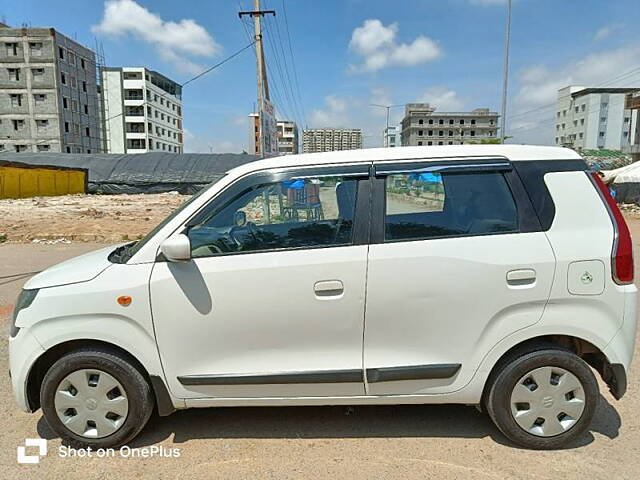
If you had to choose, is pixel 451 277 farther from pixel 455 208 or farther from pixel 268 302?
pixel 268 302

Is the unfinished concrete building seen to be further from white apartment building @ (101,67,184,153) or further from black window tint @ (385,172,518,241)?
black window tint @ (385,172,518,241)

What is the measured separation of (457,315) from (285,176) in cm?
135

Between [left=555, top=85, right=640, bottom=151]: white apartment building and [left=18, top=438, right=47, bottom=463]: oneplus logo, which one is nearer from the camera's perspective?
[left=18, top=438, right=47, bottom=463]: oneplus logo

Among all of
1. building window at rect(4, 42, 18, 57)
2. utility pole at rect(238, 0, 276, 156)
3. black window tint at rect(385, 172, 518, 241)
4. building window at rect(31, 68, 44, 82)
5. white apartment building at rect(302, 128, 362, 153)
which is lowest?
black window tint at rect(385, 172, 518, 241)

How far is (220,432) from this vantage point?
8.74 ft

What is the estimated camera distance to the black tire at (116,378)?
94.5 inches

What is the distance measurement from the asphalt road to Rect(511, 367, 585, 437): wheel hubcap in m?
0.17

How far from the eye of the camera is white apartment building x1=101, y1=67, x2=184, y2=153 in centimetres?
6425

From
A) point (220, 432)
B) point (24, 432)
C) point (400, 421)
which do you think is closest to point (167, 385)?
point (220, 432)

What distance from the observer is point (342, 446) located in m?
2.50

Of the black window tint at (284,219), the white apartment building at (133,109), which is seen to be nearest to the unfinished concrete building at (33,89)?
the white apartment building at (133,109)

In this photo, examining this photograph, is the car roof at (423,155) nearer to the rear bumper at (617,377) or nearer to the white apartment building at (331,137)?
the rear bumper at (617,377)

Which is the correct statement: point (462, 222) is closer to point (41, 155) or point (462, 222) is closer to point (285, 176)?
point (285, 176)

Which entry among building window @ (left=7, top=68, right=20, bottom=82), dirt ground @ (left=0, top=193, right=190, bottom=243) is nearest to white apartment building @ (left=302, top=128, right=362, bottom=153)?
building window @ (left=7, top=68, right=20, bottom=82)
